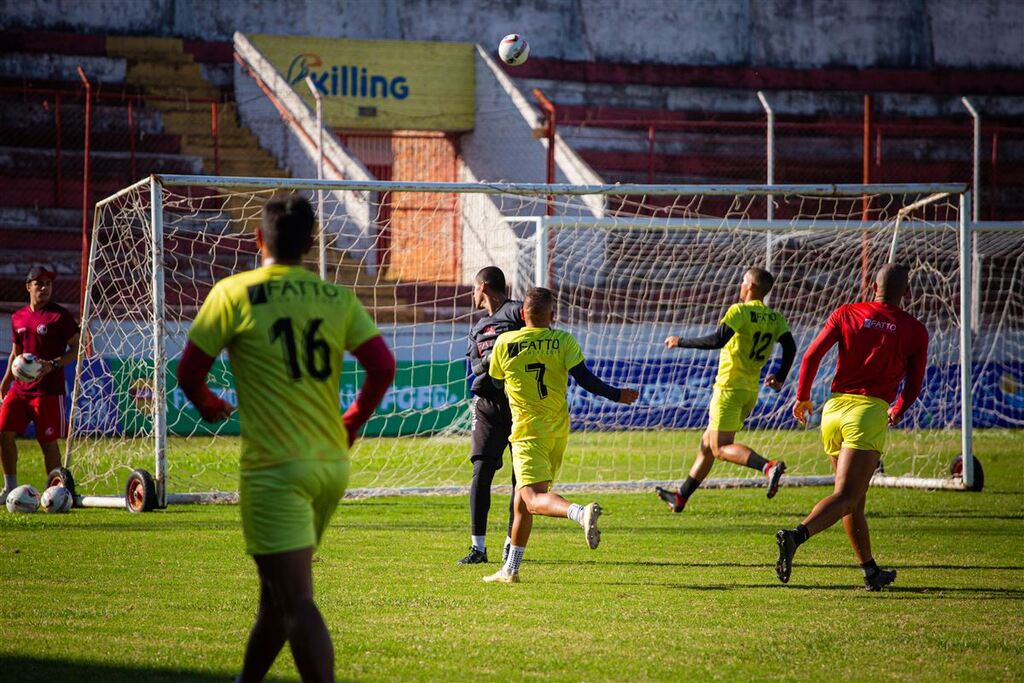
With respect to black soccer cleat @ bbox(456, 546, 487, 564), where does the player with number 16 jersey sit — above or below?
above

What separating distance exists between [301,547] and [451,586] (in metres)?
3.24

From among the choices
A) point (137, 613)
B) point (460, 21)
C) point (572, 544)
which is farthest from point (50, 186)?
point (137, 613)

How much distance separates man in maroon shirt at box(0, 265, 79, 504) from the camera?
10.8 meters

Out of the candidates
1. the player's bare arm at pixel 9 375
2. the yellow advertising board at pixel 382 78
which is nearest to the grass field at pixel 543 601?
the player's bare arm at pixel 9 375

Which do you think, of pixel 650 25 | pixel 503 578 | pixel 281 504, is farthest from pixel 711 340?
pixel 650 25

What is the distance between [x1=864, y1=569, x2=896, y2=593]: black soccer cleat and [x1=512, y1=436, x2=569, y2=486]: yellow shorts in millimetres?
2043

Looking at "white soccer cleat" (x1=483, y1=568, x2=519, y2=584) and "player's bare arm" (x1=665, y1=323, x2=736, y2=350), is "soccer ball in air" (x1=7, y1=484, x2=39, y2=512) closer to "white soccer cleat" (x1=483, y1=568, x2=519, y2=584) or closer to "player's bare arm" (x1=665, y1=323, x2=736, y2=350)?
"white soccer cleat" (x1=483, y1=568, x2=519, y2=584)

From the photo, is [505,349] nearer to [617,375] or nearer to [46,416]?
[46,416]

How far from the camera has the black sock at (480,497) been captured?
8.35 m

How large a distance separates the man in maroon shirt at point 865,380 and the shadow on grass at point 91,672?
3.69 meters

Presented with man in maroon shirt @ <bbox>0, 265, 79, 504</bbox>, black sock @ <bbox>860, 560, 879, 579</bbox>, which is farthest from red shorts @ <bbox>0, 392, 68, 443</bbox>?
black sock @ <bbox>860, 560, 879, 579</bbox>

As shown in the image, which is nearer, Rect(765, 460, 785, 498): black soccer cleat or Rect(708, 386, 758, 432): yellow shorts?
Rect(765, 460, 785, 498): black soccer cleat

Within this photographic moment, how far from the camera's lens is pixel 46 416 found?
1088cm

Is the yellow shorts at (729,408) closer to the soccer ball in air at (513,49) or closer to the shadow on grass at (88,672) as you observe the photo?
the soccer ball in air at (513,49)
